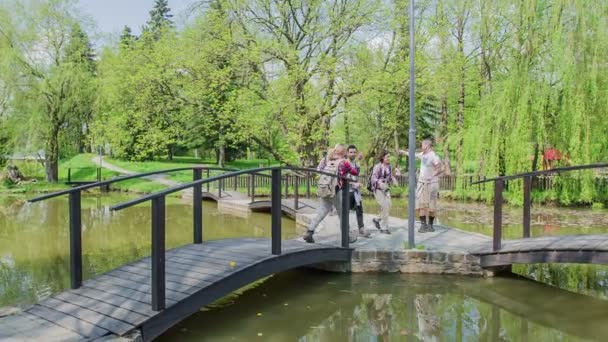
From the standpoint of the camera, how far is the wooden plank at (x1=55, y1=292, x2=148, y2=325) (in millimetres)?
4426

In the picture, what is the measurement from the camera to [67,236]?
11.3 m

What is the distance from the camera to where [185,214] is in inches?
622

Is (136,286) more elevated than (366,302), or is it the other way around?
(136,286)

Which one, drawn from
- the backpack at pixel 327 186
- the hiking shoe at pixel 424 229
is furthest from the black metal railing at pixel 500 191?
the backpack at pixel 327 186

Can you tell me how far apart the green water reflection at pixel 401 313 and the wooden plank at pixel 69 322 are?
3.06ft

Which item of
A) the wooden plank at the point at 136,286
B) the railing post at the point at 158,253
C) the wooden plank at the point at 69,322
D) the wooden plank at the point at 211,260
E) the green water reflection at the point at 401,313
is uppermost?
the railing post at the point at 158,253

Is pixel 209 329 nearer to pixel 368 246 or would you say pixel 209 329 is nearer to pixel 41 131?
pixel 368 246

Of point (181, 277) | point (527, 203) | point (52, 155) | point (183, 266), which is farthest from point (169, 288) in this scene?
point (52, 155)

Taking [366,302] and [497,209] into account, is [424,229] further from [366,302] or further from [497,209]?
[366,302]

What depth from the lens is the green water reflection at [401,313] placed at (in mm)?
5207

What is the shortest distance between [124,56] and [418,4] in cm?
1272

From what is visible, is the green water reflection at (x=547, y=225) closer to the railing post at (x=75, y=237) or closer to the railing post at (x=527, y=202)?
the railing post at (x=527, y=202)

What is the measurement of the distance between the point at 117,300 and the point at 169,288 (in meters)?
0.51

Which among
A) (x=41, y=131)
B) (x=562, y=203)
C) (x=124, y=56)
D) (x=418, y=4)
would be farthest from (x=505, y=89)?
(x=41, y=131)
